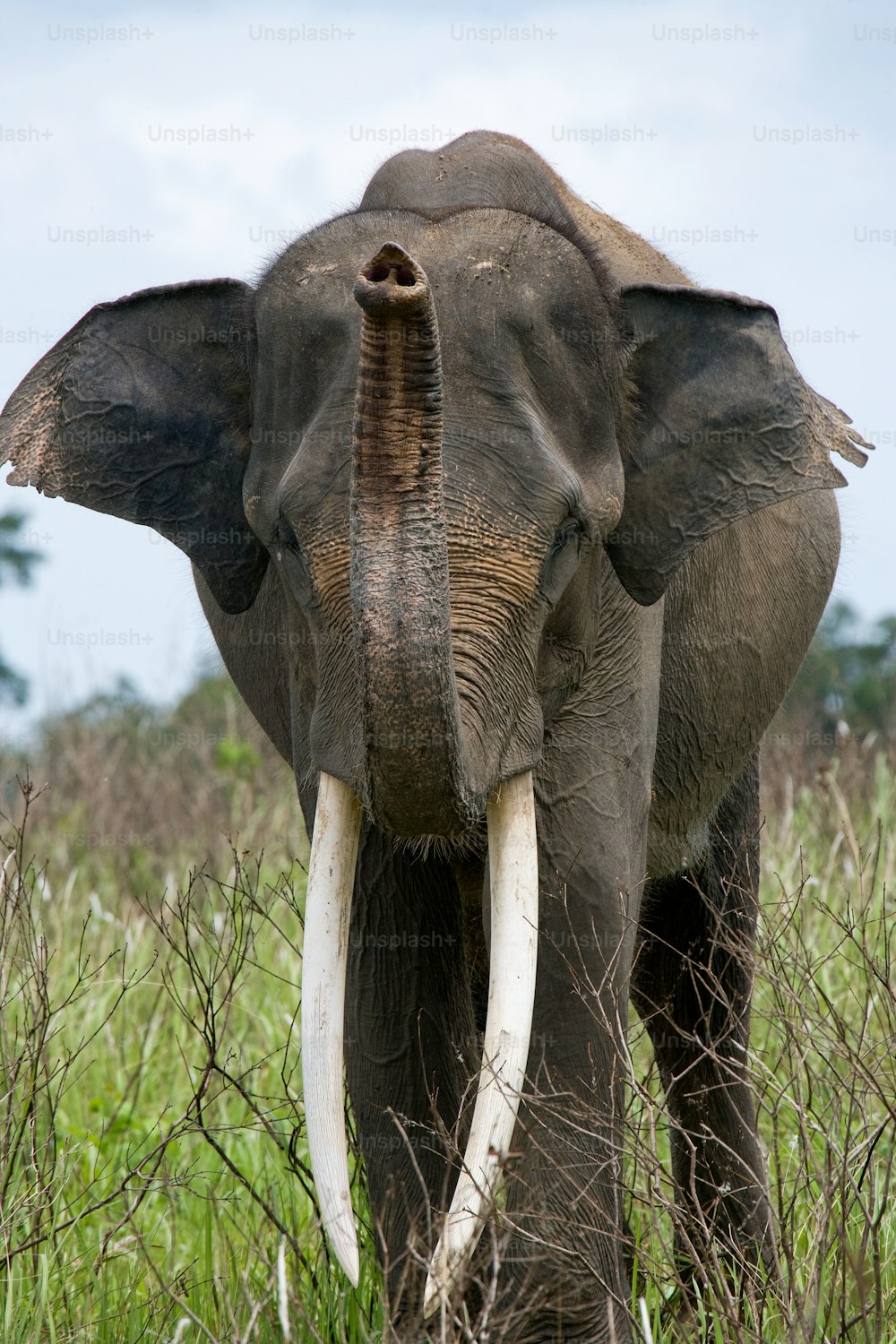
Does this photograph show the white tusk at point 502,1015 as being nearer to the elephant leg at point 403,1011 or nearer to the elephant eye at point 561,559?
the elephant eye at point 561,559

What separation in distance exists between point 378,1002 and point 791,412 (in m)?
1.27

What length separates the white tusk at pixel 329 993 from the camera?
280 cm

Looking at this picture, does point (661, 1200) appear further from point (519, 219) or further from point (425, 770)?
point (519, 219)

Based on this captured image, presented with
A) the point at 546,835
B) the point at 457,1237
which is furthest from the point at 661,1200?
the point at 546,835

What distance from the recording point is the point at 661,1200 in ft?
8.92

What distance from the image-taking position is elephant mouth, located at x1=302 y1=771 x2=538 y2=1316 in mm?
2717

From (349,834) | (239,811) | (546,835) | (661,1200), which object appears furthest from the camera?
(239,811)

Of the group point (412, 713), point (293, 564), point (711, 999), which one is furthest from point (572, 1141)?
point (711, 999)

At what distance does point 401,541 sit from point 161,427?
1.10 meters

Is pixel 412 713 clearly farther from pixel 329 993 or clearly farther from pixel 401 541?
pixel 329 993

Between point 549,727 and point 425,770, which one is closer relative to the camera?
point 425,770

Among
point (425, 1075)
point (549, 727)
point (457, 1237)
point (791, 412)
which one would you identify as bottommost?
point (457, 1237)

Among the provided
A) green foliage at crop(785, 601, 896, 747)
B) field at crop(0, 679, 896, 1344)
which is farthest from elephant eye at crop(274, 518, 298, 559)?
green foliage at crop(785, 601, 896, 747)

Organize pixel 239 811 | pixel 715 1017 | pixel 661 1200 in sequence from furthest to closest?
pixel 239 811, pixel 715 1017, pixel 661 1200
